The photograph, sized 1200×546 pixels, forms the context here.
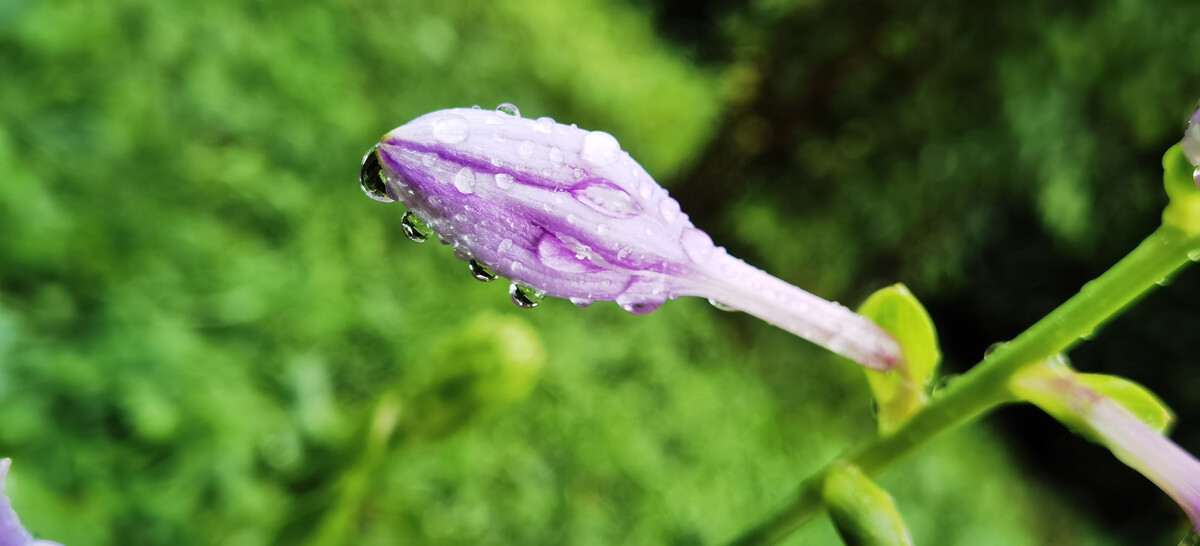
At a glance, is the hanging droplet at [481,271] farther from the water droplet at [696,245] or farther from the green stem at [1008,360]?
the green stem at [1008,360]

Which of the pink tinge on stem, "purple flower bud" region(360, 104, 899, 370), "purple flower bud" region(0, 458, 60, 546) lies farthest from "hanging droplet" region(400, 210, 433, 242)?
the pink tinge on stem

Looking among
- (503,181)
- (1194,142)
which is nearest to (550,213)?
(503,181)

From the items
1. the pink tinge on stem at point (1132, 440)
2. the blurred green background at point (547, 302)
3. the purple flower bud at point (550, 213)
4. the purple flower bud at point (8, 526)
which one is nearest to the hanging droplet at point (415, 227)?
the purple flower bud at point (550, 213)

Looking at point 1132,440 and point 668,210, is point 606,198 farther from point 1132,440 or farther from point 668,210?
point 1132,440

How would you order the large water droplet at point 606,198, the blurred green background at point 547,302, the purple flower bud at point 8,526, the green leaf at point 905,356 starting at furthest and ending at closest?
the blurred green background at point 547,302, the green leaf at point 905,356, the large water droplet at point 606,198, the purple flower bud at point 8,526

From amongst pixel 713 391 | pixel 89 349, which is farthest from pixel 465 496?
pixel 713 391

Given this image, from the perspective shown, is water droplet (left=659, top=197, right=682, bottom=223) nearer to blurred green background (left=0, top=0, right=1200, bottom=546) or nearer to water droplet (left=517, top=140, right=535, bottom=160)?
water droplet (left=517, top=140, right=535, bottom=160)
